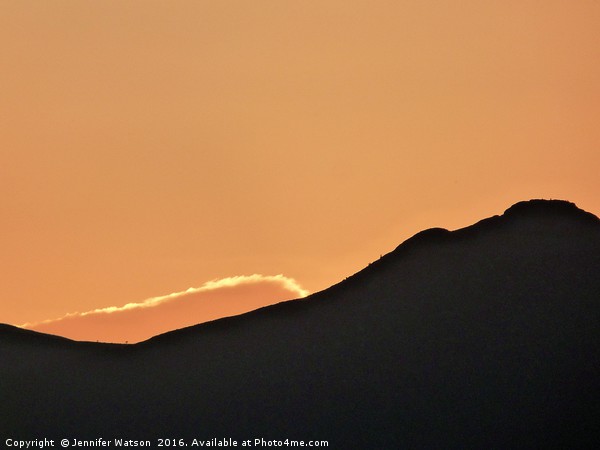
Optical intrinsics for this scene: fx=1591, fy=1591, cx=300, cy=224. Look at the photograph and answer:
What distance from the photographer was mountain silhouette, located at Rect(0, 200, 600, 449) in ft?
120

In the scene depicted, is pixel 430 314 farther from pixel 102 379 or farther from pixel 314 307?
pixel 102 379

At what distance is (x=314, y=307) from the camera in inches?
1485

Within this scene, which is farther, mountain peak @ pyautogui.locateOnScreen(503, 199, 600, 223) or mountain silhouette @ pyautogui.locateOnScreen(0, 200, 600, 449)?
mountain peak @ pyautogui.locateOnScreen(503, 199, 600, 223)

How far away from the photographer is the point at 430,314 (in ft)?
123

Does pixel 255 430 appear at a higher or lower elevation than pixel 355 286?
lower

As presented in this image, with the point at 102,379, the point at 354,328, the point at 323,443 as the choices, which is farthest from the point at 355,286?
the point at 102,379

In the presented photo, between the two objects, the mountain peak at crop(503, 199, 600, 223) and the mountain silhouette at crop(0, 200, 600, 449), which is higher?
the mountain peak at crop(503, 199, 600, 223)

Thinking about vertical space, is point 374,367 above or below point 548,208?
below

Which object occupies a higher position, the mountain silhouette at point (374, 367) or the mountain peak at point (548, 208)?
the mountain peak at point (548, 208)

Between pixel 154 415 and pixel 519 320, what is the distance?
8.93 meters

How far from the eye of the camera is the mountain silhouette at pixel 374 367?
36.7m

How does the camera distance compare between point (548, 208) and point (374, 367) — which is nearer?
point (374, 367)

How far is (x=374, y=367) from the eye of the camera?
3719 centimetres

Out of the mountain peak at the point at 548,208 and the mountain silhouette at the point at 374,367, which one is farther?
the mountain peak at the point at 548,208
